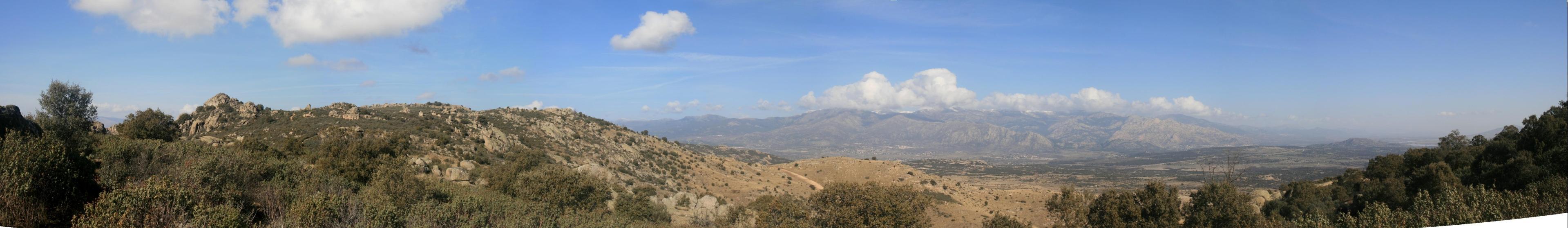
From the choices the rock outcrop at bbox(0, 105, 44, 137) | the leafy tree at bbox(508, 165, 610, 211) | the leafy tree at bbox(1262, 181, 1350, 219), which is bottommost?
the leafy tree at bbox(1262, 181, 1350, 219)

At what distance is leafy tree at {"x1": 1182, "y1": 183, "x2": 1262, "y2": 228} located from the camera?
31.2 metres

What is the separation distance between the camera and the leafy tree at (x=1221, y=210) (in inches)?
1228

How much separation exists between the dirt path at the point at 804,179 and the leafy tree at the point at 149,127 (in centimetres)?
4816

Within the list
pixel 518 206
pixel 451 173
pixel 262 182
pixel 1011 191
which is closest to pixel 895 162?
pixel 1011 191

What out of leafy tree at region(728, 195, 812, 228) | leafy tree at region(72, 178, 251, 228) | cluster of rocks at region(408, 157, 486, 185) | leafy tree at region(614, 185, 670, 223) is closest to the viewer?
leafy tree at region(72, 178, 251, 228)

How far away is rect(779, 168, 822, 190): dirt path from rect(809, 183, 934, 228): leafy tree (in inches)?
1102

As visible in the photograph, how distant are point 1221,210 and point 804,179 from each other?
44055 mm

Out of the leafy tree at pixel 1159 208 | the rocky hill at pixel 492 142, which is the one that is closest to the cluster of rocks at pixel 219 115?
the rocky hill at pixel 492 142

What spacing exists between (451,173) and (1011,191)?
5512cm

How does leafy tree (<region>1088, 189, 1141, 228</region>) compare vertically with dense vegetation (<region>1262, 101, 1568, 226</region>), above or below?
below

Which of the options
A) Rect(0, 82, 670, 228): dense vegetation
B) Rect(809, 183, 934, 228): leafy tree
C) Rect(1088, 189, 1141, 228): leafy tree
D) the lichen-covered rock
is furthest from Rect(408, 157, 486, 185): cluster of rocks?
Rect(1088, 189, 1141, 228): leafy tree

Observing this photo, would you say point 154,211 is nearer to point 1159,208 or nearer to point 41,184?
point 41,184

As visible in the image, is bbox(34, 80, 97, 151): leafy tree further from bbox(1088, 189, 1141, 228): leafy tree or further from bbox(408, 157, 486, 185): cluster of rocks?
bbox(1088, 189, 1141, 228): leafy tree

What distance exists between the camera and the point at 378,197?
19.1 metres
